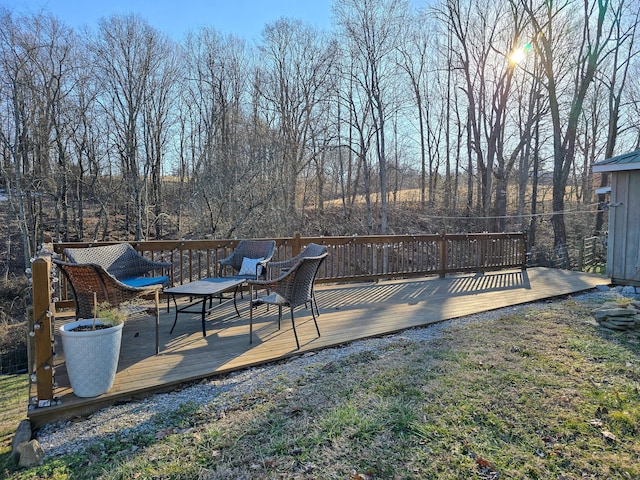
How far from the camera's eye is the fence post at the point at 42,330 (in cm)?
237

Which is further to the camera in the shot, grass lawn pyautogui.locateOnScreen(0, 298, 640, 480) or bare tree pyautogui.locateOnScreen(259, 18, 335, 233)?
bare tree pyautogui.locateOnScreen(259, 18, 335, 233)

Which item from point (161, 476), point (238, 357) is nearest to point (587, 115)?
point (238, 357)

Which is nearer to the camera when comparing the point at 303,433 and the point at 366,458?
the point at 366,458

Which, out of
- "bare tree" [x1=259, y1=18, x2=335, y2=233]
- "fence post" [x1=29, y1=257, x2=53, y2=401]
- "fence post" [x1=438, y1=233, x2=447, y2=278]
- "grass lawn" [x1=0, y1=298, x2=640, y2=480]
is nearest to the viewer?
"grass lawn" [x1=0, y1=298, x2=640, y2=480]

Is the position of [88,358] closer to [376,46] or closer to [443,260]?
[443,260]

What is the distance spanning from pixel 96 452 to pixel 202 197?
11077 mm

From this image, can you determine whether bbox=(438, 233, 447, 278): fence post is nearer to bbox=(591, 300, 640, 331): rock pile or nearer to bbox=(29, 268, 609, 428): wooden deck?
bbox=(29, 268, 609, 428): wooden deck

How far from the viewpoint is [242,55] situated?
14.5 m

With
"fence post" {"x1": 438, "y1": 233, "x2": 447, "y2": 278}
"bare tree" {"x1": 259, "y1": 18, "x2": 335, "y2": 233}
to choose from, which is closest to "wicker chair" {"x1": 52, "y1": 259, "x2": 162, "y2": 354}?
"fence post" {"x1": 438, "y1": 233, "x2": 447, "y2": 278}

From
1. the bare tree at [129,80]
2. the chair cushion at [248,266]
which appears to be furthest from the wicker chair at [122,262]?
the bare tree at [129,80]

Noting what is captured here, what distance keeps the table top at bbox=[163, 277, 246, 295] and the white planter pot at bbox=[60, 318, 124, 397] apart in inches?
45.1

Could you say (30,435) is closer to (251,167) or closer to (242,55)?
(251,167)

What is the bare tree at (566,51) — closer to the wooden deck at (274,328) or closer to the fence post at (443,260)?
the wooden deck at (274,328)

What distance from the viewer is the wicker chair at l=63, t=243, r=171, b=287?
4090 millimetres
